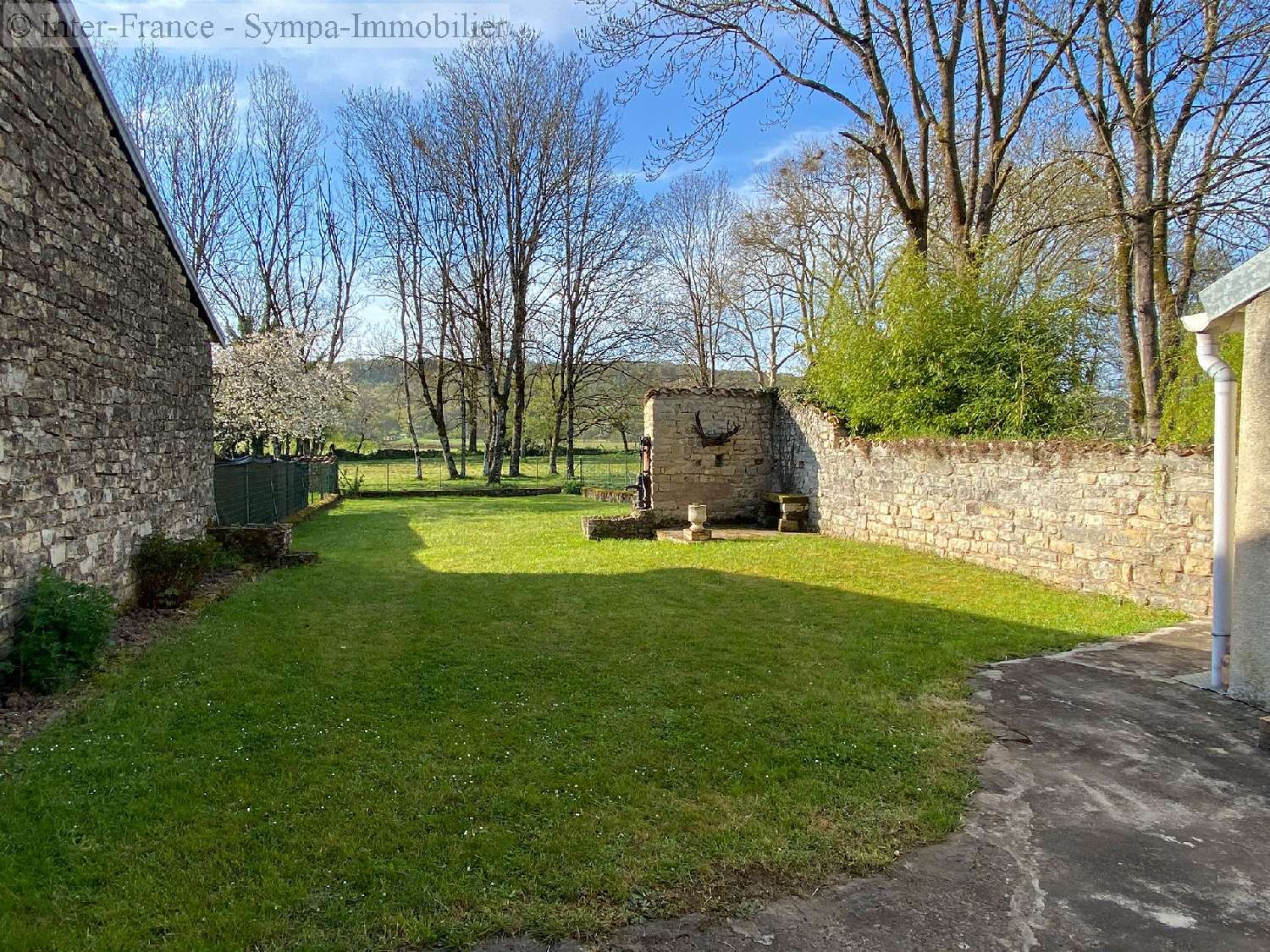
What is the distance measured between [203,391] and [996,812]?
1021 centimetres

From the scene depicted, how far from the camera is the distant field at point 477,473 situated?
2645 cm

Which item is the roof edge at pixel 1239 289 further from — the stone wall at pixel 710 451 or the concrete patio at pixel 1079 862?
the stone wall at pixel 710 451

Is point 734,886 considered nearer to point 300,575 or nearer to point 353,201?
point 300,575

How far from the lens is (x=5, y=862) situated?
2756 mm

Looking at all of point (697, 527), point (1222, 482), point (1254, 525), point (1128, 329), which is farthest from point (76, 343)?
point (1128, 329)

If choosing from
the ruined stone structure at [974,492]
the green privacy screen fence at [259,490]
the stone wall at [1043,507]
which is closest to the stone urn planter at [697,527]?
the ruined stone structure at [974,492]

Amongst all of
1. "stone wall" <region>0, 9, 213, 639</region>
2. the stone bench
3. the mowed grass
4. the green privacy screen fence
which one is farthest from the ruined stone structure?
"stone wall" <region>0, 9, 213, 639</region>

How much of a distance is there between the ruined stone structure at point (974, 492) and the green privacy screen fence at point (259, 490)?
24.8 ft

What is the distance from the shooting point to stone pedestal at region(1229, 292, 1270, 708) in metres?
Result: 4.27

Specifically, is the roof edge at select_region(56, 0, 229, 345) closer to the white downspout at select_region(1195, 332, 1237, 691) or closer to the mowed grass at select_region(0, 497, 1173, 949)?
the mowed grass at select_region(0, 497, 1173, 949)

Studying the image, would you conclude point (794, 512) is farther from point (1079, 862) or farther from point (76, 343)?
point (76, 343)

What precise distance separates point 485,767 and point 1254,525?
4.76m

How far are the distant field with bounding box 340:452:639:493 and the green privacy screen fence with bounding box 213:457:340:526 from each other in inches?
255

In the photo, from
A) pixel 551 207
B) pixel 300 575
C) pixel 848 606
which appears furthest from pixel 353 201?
pixel 848 606
